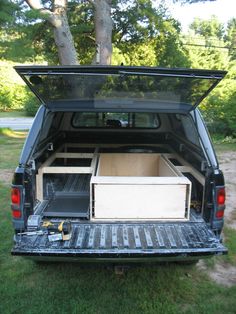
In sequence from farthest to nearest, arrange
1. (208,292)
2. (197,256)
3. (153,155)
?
(153,155), (208,292), (197,256)

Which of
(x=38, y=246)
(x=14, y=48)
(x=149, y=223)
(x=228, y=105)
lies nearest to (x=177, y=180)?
(x=149, y=223)

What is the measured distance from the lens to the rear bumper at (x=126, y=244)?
2.39m

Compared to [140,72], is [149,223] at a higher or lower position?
lower

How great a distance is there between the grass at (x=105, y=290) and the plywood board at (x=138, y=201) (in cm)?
71

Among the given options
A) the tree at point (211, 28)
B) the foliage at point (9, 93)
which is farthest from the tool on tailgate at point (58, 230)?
the tree at point (211, 28)

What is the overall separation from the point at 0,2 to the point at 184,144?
746cm

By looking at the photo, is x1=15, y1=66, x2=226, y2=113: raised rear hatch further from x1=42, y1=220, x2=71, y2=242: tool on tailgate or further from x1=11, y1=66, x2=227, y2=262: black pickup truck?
x1=42, y1=220, x2=71, y2=242: tool on tailgate

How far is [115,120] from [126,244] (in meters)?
3.03

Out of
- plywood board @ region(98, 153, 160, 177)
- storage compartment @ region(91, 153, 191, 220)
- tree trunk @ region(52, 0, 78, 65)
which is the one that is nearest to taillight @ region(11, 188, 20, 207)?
storage compartment @ region(91, 153, 191, 220)

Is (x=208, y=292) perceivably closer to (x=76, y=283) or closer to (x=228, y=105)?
(x=76, y=283)

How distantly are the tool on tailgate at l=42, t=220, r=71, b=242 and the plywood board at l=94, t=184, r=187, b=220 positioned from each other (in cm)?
31

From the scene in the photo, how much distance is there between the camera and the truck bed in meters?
2.39

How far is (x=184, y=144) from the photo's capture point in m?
4.08

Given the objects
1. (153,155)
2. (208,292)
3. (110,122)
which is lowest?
(208,292)
